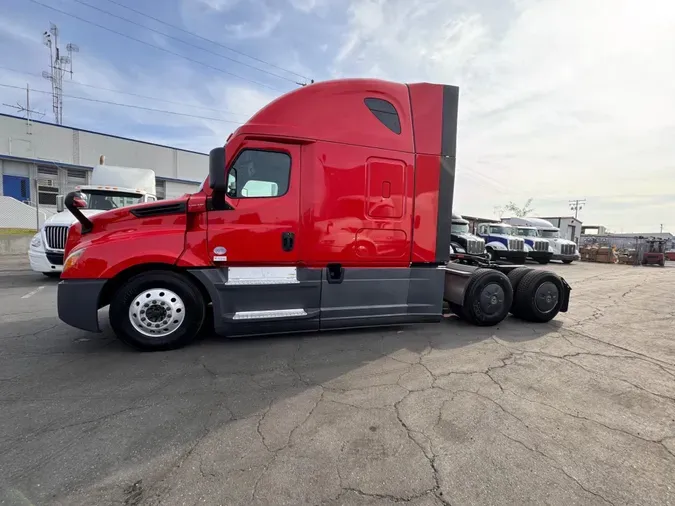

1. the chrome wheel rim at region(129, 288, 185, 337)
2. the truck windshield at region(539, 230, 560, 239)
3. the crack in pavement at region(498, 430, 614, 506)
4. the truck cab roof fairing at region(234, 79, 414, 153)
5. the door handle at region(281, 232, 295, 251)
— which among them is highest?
the truck cab roof fairing at region(234, 79, 414, 153)

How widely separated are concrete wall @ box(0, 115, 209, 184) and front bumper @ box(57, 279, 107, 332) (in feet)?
88.7

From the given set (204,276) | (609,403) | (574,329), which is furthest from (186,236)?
(574,329)

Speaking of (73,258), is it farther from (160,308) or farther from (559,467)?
(559,467)

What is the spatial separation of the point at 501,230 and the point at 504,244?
5.03ft

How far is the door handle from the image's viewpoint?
4.23 m

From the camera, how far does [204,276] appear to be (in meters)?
4.07

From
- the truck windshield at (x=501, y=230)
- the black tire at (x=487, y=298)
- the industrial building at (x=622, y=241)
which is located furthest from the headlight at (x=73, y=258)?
the industrial building at (x=622, y=241)

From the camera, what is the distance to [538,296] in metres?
5.75

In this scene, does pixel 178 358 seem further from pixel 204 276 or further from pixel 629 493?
pixel 629 493

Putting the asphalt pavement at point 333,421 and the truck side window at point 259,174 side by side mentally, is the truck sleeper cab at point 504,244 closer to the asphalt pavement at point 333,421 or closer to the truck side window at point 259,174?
the asphalt pavement at point 333,421

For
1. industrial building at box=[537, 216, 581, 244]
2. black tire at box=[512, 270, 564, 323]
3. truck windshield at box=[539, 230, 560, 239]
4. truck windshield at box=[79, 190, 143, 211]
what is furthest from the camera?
industrial building at box=[537, 216, 581, 244]

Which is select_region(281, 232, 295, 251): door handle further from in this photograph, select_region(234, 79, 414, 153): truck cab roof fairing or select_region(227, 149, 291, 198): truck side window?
select_region(234, 79, 414, 153): truck cab roof fairing

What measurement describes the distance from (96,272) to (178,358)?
53.9 inches

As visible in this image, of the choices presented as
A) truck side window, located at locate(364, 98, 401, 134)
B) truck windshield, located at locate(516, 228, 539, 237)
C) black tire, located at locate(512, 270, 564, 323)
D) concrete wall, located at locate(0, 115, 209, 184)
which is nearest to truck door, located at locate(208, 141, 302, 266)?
truck side window, located at locate(364, 98, 401, 134)
